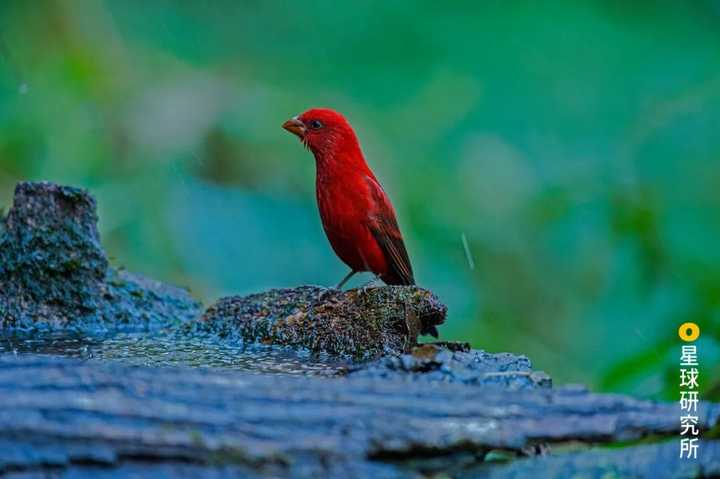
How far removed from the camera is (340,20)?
23.0ft

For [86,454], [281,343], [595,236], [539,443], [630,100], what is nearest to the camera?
[86,454]

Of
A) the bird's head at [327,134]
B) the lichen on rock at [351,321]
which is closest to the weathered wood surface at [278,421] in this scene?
the lichen on rock at [351,321]

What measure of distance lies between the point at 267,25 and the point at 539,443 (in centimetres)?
613

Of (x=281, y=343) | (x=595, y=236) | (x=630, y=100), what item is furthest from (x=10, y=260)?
(x=630, y=100)

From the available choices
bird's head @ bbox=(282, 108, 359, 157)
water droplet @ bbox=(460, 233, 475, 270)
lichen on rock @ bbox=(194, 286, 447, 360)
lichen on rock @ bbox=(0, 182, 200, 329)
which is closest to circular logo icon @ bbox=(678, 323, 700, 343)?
lichen on rock @ bbox=(194, 286, 447, 360)

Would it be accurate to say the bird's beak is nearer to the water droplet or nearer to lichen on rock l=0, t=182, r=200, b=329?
lichen on rock l=0, t=182, r=200, b=329

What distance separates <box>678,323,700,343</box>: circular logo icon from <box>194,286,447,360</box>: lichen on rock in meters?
0.79

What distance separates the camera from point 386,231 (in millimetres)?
3627

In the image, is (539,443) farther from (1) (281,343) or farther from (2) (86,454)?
(1) (281,343)

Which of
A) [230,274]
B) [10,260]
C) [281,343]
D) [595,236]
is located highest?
[595,236]

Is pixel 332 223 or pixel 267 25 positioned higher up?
pixel 267 25

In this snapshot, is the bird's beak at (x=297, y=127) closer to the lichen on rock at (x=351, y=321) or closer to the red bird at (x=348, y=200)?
the red bird at (x=348, y=200)

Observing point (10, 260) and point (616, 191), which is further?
point (616, 191)

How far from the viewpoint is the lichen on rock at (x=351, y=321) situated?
10.2ft
